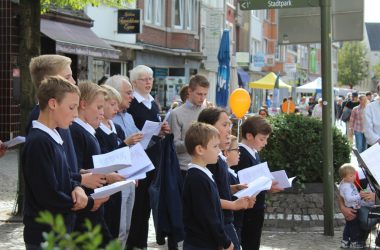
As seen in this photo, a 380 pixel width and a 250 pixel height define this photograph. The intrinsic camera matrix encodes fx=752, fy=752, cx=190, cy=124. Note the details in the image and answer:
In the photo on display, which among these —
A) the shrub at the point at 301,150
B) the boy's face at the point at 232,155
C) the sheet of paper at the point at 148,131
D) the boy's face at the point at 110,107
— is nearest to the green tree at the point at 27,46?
the shrub at the point at 301,150

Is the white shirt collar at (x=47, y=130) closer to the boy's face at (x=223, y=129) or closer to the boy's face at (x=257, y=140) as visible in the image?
the boy's face at (x=223, y=129)

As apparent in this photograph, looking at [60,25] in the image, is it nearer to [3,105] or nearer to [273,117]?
[3,105]

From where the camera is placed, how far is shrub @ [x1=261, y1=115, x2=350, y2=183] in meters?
9.60

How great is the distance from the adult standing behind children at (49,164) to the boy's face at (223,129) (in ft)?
5.58

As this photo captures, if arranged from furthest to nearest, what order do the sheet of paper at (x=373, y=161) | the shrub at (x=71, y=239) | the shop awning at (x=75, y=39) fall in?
the shop awning at (x=75, y=39), the sheet of paper at (x=373, y=161), the shrub at (x=71, y=239)

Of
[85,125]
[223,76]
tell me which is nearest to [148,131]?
[85,125]

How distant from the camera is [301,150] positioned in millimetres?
9617

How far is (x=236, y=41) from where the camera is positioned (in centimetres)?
5356

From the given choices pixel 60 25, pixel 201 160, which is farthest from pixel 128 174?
pixel 60 25

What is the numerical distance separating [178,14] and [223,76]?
17643 millimetres

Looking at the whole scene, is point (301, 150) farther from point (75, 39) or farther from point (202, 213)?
point (75, 39)

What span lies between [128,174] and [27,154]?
1261mm

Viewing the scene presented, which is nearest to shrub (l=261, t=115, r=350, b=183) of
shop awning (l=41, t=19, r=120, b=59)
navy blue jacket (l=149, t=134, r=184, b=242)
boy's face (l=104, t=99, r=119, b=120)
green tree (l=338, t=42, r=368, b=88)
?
navy blue jacket (l=149, t=134, r=184, b=242)

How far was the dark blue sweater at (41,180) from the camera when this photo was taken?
415 cm
